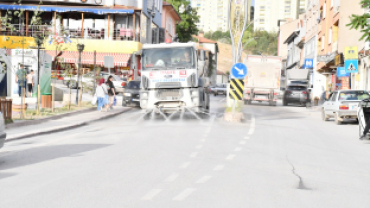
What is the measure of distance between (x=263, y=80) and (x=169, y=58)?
1823 centimetres

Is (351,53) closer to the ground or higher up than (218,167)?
higher up

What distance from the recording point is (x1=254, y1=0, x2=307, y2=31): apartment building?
527 ft

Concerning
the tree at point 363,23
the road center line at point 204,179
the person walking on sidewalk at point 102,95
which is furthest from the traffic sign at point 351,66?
the road center line at point 204,179

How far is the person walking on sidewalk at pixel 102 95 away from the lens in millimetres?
24672

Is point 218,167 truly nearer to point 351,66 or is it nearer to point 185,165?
point 185,165

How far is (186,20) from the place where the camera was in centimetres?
7044

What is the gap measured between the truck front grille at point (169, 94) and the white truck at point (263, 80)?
58.8 feet

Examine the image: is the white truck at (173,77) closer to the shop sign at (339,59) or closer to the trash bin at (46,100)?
the trash bin at (46,100)

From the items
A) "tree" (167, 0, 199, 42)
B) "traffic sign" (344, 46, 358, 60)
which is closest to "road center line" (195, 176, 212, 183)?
"traffic sign" (344, 46, 358, 60)

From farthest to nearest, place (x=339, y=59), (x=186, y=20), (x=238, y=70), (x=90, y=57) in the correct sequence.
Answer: (x=186, y=20) → (x=90, y=57) → (x=339, y=59) → (x=238, y=70)

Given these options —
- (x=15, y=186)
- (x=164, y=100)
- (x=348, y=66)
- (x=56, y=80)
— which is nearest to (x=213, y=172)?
(x=15, y=186)

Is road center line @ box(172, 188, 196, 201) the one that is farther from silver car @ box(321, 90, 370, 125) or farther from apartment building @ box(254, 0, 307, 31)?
apartment building @ box(254, 0, 307, 31)

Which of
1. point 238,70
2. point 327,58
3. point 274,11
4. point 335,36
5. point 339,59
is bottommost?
point 238,70

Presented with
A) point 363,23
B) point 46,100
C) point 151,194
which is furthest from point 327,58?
point 151,194
